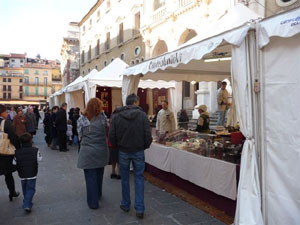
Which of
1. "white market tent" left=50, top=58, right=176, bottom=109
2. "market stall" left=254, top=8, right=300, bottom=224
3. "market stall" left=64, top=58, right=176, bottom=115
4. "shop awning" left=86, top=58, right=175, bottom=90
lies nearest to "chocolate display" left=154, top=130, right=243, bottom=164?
"market stall" left=254, top=8, right=300, bottom=224

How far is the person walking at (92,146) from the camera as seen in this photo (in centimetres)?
423

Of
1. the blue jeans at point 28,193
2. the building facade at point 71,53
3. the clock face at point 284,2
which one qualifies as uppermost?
the building facade at point 71,53

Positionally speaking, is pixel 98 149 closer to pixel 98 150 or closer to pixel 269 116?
pixel 98 150

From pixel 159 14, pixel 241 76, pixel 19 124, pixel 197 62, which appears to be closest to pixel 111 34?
pixel 159 14

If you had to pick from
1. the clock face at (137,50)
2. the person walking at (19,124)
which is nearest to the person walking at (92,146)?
the person walking at (19,124)

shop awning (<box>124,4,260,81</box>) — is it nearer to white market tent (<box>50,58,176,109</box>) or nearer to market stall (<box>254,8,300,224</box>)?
market stall (<box>254,8,300,224</box>)

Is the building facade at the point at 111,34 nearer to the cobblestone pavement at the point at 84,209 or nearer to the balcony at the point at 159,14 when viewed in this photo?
the balcony at the point at 159,14

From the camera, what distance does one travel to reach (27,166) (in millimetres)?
4234

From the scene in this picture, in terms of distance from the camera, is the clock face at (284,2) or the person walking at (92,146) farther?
the clock face at (284,2)

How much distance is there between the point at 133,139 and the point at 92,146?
691mm

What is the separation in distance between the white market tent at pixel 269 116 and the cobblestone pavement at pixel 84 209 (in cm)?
86

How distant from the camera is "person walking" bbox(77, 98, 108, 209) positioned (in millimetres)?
4227

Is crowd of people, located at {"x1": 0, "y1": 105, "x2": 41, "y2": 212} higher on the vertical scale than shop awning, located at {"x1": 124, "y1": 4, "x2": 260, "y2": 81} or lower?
lower

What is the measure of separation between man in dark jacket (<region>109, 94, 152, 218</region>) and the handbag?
1.65 m
